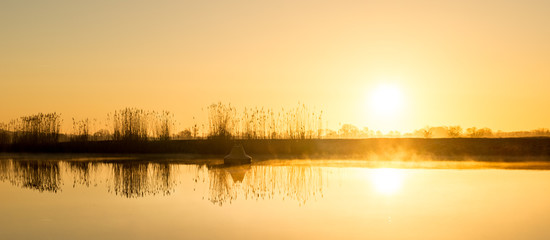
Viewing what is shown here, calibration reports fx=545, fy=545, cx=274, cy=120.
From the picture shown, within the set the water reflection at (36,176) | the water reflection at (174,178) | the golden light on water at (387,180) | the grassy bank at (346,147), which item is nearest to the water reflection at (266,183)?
the water reflection at (174,178)

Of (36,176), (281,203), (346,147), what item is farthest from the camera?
(346,147)

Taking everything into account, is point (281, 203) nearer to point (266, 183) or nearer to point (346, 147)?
point (266, 183)

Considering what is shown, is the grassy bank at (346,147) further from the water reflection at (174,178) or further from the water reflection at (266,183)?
the water reflection at (266,183)

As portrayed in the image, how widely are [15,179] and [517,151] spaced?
17304mm

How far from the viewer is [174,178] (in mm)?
14125

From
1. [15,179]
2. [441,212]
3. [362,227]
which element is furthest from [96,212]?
[15,179]

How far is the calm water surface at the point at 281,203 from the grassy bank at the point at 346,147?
16.3 ft

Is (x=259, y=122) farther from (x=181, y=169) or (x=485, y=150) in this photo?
(x=485, y=150)

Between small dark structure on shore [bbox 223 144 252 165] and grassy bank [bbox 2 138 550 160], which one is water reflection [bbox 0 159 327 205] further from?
grassy bank [bbox 2 138 550 160]

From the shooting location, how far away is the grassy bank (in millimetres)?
20944

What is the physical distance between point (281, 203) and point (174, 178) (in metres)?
5.17

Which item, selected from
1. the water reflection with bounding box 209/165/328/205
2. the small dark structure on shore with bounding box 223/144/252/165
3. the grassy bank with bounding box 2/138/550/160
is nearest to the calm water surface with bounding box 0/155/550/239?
the water reflection with bounding box 209/165/328/205

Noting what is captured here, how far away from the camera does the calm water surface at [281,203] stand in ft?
23.3

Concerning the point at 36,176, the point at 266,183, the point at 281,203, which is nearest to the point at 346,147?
the point at 266,183
